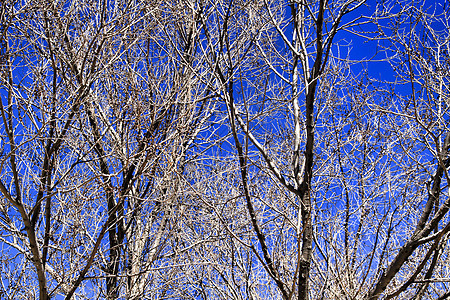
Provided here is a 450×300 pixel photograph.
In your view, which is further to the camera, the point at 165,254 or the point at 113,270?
the point at 165,254

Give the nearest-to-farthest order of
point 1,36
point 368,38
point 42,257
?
point 1,36 → point 368,38 → point 42,257

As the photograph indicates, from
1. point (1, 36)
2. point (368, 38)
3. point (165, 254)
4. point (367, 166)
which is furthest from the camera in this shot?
point (367, 166)

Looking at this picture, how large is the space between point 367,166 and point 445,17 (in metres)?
2.64

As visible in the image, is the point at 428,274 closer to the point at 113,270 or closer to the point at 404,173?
the point at 404,173

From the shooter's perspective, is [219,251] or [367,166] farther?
[367,166]

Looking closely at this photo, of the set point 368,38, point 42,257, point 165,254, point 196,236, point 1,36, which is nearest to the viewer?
point 1,36

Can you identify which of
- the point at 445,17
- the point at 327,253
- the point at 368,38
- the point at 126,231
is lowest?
the point at 327,253

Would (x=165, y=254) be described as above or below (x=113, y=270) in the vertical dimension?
above

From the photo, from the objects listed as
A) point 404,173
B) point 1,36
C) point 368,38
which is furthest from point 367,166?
point 1,36

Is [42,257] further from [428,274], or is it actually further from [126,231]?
[428,274]

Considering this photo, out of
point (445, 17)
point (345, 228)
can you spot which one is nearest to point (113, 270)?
point (345, 228)

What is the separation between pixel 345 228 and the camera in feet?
19.8

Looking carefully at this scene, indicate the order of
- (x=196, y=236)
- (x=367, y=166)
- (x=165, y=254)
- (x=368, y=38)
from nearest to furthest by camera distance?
(x=368, y=38) < (x=165, y=254) < (x=196, y=236) < (x=367, y=166)

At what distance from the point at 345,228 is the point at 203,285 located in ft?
8.00
